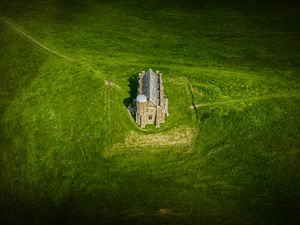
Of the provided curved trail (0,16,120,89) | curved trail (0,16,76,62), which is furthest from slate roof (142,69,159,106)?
curved trail (0,16,76,62)

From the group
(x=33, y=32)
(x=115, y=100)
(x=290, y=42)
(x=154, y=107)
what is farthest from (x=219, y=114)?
(x=33, y=32)

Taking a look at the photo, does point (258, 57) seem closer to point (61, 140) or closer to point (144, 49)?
point (144, 49)

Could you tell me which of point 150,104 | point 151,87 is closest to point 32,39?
point 151,87

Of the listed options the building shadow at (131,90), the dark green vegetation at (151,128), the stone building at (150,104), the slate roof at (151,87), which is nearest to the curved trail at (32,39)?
the dark green vegetation at (151,128)

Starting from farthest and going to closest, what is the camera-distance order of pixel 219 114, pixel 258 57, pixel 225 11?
pixel 225 11 < pixel 258 57 < pixel 219 114

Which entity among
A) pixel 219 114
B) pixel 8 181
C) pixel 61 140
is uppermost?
pixel 219 114

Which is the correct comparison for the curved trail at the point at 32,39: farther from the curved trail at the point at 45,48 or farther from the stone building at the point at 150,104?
the stone building at the point at 150,104
